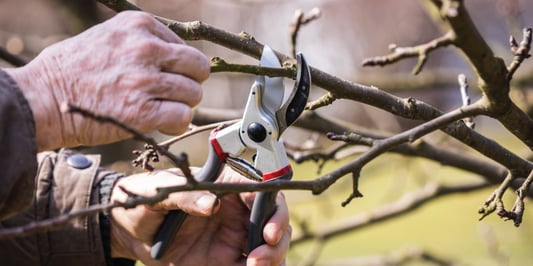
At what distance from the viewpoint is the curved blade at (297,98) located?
1227mm

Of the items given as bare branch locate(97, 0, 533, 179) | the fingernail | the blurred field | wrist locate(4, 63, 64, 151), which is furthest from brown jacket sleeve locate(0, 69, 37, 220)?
the blurred field

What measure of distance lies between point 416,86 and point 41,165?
5.51 ft

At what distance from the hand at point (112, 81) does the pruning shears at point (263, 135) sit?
8.1 inches

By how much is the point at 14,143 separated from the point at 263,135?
0.44 m

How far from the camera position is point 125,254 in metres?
1.76

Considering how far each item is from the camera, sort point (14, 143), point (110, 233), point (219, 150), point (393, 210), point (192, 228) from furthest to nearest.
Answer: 1. point (393, 210)
2. point (110, 233)
3. point (192, 228)
4. point (219, 150)
5. point (14, 143)

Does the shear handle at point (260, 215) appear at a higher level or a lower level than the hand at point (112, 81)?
lower

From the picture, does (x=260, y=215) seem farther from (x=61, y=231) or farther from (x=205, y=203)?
(x=61, y=231)

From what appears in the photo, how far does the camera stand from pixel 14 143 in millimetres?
1078

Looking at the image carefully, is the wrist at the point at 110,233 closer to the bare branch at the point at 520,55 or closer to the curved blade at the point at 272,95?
the curved blade at the point at 272,95

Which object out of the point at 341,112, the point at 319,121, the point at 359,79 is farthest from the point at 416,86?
the point at 341,112

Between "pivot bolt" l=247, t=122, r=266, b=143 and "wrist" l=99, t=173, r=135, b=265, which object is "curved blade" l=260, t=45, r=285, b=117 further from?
"wrist" l=99, t=173, r=135, b=265

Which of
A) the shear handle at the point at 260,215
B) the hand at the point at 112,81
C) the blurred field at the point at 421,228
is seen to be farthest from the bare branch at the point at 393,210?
the hand at the point at 112,81

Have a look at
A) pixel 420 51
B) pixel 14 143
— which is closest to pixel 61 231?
pixel 14 143
